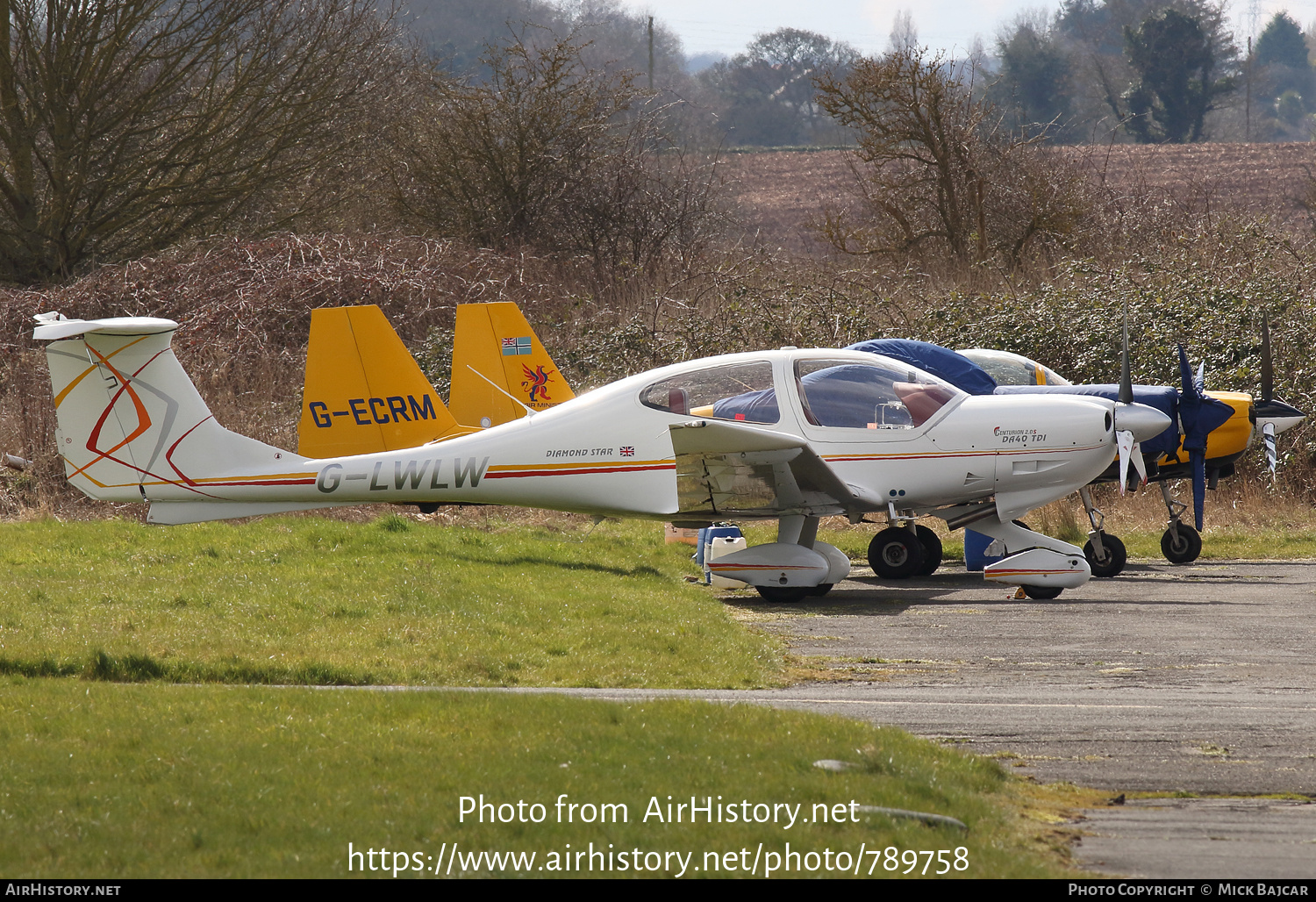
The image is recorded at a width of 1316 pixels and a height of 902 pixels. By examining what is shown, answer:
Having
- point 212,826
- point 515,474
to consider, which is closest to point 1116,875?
point 212,826

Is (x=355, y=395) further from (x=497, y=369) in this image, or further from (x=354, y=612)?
(x=354, y=612)

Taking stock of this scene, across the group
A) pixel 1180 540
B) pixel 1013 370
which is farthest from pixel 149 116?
pixel 1180 540

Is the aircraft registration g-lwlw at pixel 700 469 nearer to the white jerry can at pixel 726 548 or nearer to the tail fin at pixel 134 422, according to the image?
the tail fin at pixel 134 422

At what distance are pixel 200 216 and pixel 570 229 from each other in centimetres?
813

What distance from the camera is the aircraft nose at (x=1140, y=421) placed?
11.1 metres

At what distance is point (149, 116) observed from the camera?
22.4m

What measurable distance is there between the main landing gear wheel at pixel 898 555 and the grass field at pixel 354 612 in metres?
1.99

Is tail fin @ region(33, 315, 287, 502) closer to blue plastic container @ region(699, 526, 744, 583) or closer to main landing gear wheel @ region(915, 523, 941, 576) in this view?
blue plastic container @ region(699, 526, 744, 583)

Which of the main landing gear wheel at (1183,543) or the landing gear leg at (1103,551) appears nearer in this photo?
the landing gear leg at (1103,551)

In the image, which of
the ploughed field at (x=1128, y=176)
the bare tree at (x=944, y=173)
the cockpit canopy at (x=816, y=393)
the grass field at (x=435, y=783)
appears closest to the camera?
the grass field at (x=435, y=783)

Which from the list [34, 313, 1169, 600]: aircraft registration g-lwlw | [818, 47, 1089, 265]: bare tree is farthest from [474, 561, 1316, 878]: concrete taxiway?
[818, 47, 1089, 265]: bare tree

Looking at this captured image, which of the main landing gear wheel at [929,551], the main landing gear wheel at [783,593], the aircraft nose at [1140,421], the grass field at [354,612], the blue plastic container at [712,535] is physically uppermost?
the aircraft nose at [1140,421]

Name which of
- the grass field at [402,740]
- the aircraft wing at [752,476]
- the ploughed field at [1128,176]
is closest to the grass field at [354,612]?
the grass field at [402,740]

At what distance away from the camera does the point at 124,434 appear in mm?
11164
